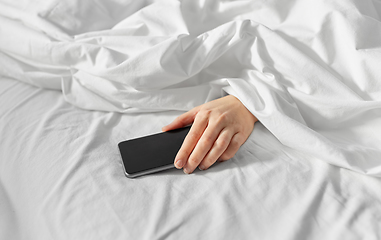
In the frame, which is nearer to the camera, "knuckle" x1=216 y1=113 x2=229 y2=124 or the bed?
the bed

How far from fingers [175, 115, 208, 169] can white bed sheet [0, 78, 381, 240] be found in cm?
3

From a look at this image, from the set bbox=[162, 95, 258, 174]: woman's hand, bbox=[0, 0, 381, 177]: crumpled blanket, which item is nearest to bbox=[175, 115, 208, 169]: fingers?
bbox=[162, 95, 258, 174]: woman's hand

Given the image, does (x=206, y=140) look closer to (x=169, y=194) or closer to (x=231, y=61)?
(x=169, y=194)

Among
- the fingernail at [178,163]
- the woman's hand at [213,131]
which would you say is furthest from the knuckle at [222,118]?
the fingernail at [178,163]

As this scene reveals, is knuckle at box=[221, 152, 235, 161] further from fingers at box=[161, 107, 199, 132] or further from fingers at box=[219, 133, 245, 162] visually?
fingers at box=[161, 107, 199, 132]

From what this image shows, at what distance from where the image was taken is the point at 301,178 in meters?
0.56

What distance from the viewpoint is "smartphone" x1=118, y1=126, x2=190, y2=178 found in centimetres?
57

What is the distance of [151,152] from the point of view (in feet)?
1.99

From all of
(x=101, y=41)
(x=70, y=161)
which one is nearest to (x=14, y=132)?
(x=70, y=161)

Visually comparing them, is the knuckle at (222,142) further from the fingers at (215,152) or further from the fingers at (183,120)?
the fingers at (183,120)

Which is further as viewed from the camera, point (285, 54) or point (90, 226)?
point (285, 54)

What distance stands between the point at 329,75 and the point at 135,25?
0.52 metres

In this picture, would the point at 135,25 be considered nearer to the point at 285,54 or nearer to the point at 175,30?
the point at 175,30

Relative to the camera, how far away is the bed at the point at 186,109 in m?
0.50
